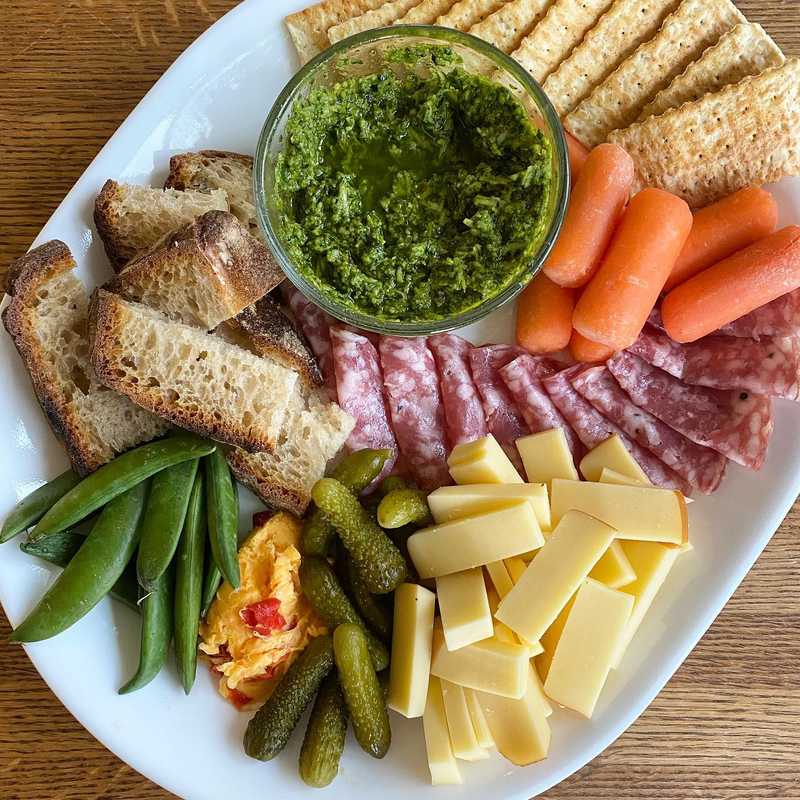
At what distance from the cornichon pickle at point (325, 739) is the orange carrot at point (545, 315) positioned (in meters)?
1.13

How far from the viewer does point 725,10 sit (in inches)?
88.5

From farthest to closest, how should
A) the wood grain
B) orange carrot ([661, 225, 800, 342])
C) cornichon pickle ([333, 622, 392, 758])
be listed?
the wood grain → orange carrot ([661, 225, 800, 342]) → cornichon pickle ([333, 622, 392, 758])

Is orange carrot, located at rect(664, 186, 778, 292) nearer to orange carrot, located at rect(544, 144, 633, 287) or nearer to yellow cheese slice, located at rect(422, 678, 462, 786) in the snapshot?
orange carrot, located at rect(544, 144, 633, 287)

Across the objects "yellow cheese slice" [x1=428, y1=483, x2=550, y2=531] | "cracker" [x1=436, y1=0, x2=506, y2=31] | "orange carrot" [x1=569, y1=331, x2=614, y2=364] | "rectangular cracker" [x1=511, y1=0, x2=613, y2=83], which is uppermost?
"cracker" [x1=436, y1=0, x2=506, y2=31]

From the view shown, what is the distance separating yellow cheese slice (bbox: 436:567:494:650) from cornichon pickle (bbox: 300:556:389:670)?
201mm

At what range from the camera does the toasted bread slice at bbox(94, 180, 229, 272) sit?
2195 millimetres

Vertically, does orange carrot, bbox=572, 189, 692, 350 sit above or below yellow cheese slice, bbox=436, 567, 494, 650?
above

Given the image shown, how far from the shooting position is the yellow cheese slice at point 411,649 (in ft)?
6.77

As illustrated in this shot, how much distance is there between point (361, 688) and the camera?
79.7 inches

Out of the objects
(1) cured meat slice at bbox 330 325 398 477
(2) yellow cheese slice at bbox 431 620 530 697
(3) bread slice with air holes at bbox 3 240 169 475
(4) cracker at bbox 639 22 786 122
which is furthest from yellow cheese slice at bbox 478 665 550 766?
(4) cracker at bbox 639 22 786 122

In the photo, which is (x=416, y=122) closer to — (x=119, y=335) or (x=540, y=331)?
(x=540, y=331)

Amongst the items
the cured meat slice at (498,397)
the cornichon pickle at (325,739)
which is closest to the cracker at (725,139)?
the cured meat slice at (498,397)

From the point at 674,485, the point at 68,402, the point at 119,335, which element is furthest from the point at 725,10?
the point at 68,402

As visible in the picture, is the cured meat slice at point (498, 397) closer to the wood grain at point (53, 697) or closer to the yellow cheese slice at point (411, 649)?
the yellow cheese slice at point (411, 649)
